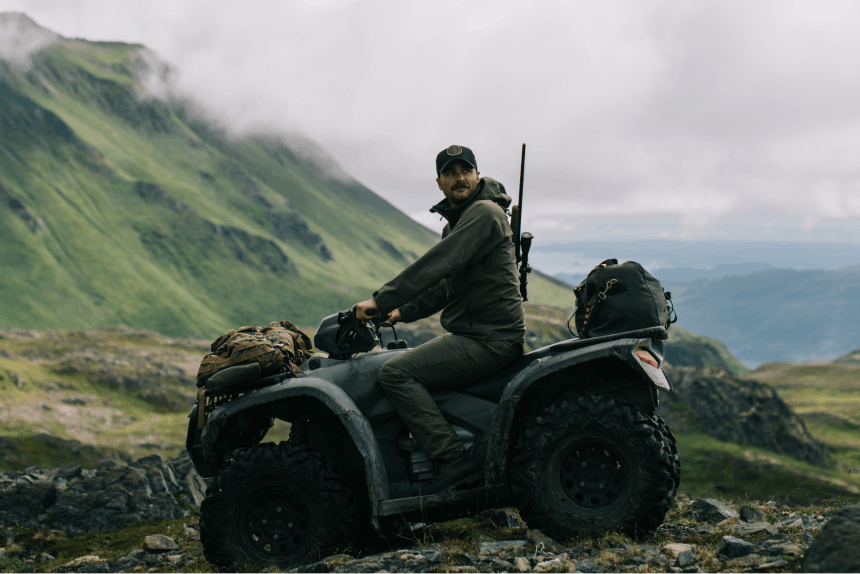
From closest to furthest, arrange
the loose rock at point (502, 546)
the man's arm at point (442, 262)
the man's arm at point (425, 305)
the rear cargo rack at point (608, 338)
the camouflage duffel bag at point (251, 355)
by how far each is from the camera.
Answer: the loose rock at point (502, 546) → the man's arm at point (442, 262) → the rear cargo rack at point (608, 338) → the camouflage duffel bag at point (251, 355) → the man's arm at point (425, 305)

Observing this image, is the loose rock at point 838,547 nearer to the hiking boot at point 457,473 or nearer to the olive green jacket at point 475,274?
the hiking boot at point 457,473

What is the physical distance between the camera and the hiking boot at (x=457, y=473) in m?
7.07

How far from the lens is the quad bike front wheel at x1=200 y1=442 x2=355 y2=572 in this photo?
7141 millimetres

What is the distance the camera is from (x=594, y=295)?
734 centimetres

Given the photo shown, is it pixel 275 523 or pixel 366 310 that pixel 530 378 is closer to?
pixel 366 310

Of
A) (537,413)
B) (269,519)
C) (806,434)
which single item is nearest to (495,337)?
(537,413)

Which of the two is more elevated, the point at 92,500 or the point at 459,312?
the point at 459,312

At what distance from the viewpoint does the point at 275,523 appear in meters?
7.35

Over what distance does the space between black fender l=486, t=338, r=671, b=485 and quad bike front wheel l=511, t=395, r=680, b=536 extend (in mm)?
186

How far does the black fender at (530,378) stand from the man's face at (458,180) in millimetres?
1961

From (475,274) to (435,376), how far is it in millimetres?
1180

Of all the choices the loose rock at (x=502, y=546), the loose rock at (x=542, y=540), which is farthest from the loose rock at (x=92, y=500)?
the loose rock at (x=542, y=540)

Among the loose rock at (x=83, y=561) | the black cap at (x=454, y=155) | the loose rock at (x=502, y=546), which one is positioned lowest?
the loose rock at (x=83, y=561)

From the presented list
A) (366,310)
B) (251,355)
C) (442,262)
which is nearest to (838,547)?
(442,262)
